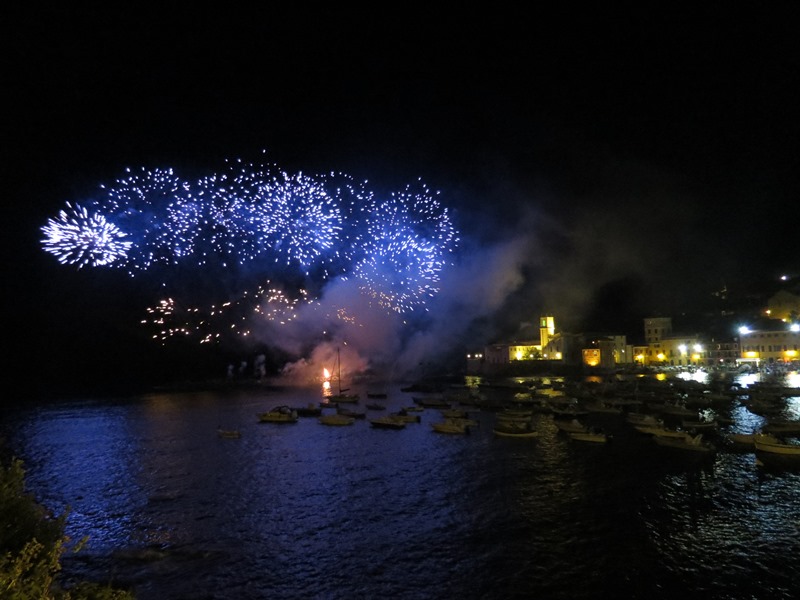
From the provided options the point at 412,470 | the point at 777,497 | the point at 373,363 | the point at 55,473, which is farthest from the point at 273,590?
the point at 373,363

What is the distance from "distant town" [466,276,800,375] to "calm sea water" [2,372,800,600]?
63506mm

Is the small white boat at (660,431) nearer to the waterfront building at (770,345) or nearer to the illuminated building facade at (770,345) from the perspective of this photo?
the waterfront building at (770,345)

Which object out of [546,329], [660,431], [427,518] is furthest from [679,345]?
[427,518]

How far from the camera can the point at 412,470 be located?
Answer: 105ft

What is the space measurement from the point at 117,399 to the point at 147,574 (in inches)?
3065

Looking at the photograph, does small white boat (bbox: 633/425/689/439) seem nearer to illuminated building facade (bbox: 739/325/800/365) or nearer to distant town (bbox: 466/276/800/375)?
distant town (bbox: 466/276/800/375)

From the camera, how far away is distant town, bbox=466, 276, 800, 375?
93.5 metres

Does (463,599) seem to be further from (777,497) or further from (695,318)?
(695,318)

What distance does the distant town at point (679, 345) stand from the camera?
93.5m

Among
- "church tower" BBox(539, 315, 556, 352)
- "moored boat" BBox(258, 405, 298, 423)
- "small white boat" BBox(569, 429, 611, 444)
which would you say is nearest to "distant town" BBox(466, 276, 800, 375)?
"church tower" BBox(539, 315, 556, 352)

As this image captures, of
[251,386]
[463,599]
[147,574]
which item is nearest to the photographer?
[463,599]

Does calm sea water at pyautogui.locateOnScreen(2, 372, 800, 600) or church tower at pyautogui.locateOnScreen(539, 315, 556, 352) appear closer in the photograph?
calm sea water at pyautogui.locateOnScreen(2, 372, 800, 600)

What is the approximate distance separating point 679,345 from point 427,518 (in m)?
99.7

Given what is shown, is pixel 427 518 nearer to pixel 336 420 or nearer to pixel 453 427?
pixel 453 427
